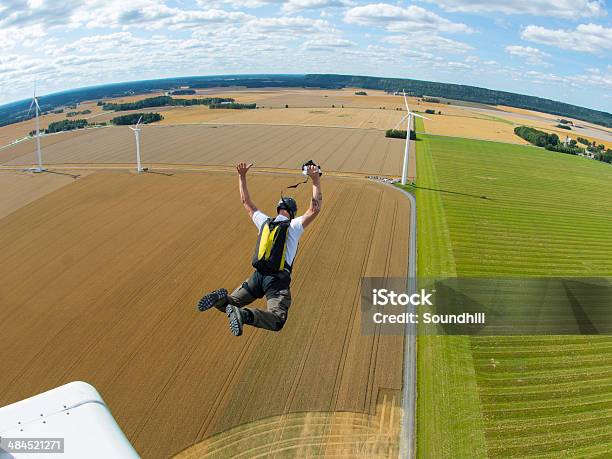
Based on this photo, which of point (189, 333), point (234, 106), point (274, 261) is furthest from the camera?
point (234, 106)

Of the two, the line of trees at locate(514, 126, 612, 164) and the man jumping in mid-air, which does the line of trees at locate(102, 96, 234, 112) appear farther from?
the man jumping in mid-air

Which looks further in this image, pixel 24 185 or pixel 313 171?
pixel 24 185

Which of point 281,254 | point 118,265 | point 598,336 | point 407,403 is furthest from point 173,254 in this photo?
point 598,336

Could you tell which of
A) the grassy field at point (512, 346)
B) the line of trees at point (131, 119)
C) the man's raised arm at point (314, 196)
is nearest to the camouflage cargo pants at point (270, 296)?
the man's raised arm at point (314, 196)

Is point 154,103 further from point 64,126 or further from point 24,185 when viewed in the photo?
point 24,185

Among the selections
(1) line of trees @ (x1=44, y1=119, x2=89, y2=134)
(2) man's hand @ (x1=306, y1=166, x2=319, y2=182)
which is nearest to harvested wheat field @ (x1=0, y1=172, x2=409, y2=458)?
(2) man's hand @ (x1=306, y1=166, x2=319, y2=182)

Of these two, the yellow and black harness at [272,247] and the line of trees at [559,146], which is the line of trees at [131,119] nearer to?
the line of trees at [559,146]

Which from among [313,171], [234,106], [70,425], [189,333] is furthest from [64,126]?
[70,425]
